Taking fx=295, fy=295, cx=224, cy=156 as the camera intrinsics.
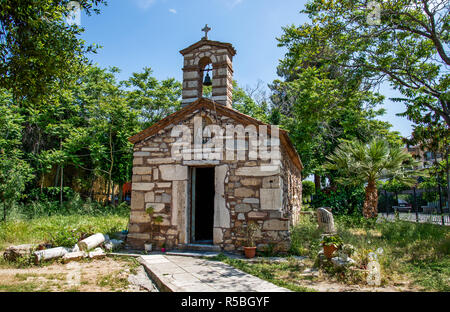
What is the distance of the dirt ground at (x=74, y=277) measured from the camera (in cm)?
488

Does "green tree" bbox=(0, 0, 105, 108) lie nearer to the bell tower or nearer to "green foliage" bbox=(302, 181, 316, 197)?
the bell tower

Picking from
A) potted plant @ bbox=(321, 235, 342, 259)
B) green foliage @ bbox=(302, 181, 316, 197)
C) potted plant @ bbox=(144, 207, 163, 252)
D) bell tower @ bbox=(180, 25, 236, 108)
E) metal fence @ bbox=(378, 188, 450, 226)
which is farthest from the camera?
green foliage @ bbox=(302, 181, 316, 197)

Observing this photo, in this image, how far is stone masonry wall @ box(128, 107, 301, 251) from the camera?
7473 mm

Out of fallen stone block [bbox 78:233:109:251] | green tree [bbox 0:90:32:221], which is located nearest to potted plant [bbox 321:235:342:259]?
fallen stone block [bbox 78:233:109:251]

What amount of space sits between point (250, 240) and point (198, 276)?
2213 mm

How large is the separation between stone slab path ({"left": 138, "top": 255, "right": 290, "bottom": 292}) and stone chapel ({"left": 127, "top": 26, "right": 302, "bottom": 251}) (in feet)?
4.14

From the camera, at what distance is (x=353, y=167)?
11.9m

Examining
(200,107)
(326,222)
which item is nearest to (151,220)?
(200,107)

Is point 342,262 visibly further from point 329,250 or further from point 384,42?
point 384,42

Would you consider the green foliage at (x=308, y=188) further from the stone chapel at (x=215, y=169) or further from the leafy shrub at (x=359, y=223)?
the stone chapel at (x=215, y=169)

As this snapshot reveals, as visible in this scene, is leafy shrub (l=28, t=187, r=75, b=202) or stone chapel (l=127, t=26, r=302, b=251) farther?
leafy shrub (l=28, t=187, r=75, b=202)

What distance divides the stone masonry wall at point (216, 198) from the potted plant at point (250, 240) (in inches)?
5.7

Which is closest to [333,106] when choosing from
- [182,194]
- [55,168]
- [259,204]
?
[259,204]

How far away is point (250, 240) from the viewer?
7340 mm
